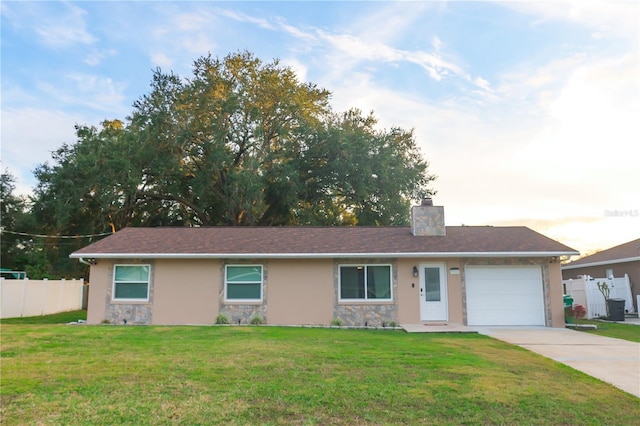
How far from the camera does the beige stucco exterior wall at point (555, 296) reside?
14281mm

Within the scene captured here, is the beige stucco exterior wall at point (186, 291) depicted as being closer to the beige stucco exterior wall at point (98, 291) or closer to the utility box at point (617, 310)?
the beige stucco exterior wall at point (98, 291)

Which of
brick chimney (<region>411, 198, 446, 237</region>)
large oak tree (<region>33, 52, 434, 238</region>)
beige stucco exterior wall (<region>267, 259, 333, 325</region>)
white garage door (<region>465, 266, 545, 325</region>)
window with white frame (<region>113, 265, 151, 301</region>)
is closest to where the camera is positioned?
beige stucco exterior wall (<region>267, 259, 333, 325</region>)

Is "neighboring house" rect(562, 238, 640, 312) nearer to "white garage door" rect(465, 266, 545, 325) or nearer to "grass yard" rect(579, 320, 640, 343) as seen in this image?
"grass yard" rect(579, 320, 640, 343)

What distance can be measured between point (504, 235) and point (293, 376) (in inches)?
475

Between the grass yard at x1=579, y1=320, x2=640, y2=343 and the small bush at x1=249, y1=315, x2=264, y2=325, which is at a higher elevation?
the small bush at x1=249, y1=315, x2=264, y2=325

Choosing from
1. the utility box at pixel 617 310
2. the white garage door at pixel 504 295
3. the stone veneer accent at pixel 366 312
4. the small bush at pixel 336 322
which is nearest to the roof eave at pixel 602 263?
the utility box at pixel 617 310

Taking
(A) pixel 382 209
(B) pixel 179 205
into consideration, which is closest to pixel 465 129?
(A) pixel 382 209

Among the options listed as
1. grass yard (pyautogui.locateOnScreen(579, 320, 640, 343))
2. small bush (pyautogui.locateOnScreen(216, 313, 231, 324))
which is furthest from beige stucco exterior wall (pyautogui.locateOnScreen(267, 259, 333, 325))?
grass yard (pyautogui.locateOnScreen(579, 320, 640, 343))

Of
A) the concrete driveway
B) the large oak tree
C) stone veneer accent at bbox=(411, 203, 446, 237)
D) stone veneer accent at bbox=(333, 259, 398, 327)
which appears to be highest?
the large oak tree

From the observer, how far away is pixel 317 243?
15.4 metres

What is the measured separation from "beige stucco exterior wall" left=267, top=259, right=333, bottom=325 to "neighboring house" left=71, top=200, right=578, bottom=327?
32 mm

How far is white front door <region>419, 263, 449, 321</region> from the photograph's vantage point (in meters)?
14.4

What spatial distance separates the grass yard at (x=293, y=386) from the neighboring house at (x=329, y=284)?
16.8 feet

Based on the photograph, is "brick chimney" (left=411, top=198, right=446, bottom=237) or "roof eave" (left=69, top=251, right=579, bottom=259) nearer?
"roof eave" (left=69, top=251, right=579, bottom=259)
